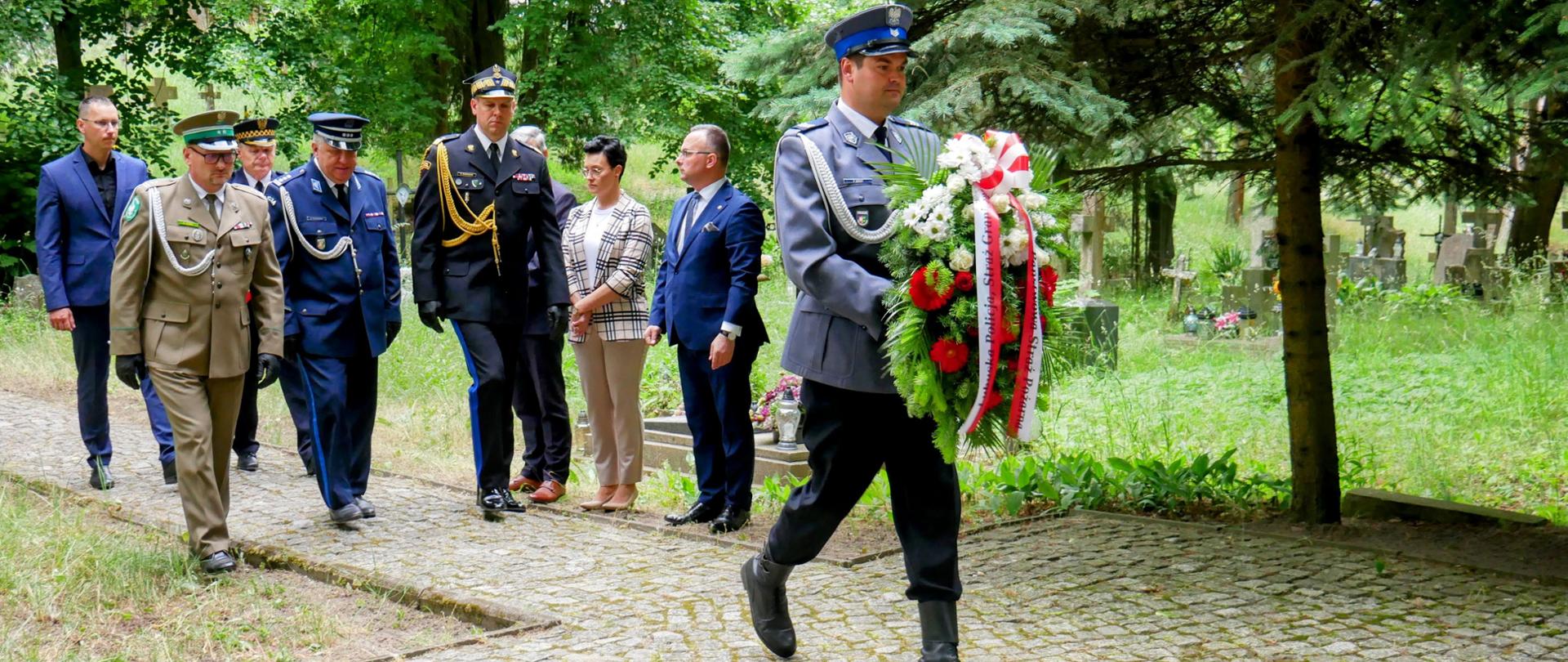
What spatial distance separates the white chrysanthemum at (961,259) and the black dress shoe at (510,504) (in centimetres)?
372

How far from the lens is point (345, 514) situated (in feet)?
21.9

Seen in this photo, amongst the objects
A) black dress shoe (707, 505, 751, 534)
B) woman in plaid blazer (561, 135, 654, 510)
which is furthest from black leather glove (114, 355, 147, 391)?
black dress shoe (707, 505, 751, 534)

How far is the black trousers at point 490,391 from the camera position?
22.2 ft

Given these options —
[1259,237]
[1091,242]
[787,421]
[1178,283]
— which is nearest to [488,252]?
[787,421]

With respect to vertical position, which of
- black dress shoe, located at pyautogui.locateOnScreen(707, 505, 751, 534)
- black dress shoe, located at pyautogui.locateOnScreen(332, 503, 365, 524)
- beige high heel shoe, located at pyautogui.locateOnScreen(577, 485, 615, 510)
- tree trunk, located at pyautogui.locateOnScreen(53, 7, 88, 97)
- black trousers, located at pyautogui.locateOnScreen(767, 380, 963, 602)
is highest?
tree trunk, located at pyautogui.locateOnScreen(53, 7, 88, 97)

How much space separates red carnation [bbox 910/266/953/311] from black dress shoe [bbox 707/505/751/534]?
2841 mm

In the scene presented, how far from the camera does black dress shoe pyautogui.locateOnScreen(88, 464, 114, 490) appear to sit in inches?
299

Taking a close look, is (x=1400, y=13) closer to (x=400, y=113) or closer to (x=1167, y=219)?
(x=400, y=113)

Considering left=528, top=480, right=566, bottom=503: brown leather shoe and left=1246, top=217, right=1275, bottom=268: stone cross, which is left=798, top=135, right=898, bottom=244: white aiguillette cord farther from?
left=1246, top=217, right=1275, bottom=268: stone cross

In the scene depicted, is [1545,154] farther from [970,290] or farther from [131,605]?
[131,605]

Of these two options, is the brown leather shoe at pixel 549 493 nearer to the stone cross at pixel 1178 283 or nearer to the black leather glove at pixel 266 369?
the black leather glove at pixel 266 369

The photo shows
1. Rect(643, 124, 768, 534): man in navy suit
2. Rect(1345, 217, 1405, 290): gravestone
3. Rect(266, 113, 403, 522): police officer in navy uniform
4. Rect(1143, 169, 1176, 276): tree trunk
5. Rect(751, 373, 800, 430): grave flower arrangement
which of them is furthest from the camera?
Rect(1143, 169, 1176, 276): tree trunk

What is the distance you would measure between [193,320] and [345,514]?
1.30 m

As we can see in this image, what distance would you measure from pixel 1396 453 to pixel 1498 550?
2680 mm
